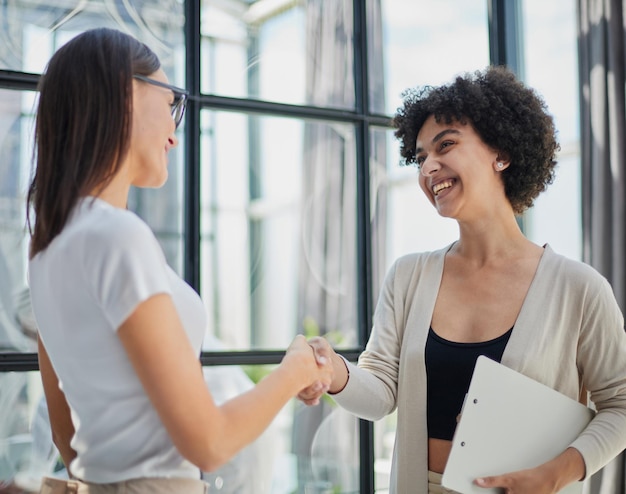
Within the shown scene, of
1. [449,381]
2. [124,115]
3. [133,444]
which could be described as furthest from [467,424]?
[124,115]

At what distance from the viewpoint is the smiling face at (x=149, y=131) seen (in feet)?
3.85

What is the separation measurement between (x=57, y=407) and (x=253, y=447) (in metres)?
1.35

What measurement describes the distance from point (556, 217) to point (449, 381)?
2.06 metres

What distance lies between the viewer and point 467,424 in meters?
1.60

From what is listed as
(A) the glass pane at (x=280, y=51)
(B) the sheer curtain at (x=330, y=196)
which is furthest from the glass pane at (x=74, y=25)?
(B) the sheer curtain at (x=330, y=196)

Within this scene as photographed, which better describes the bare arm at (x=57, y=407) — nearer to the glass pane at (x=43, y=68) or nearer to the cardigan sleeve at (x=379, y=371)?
the cardigan sleeve at (x=379, y=371)

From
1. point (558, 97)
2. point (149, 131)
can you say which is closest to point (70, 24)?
point (149, 131)

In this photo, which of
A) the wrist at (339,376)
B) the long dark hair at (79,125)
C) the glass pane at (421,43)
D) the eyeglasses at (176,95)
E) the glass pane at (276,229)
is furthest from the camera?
the glass pane at (421,43)

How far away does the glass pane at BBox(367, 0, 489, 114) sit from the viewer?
300 cm

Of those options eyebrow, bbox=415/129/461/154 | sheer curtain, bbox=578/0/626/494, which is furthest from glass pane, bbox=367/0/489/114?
eyebrow, bbox=415/129/461/154

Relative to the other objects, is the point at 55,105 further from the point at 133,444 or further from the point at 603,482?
the point at 603,482

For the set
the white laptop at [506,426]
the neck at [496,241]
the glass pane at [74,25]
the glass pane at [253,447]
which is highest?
the glass pane at [74,25]

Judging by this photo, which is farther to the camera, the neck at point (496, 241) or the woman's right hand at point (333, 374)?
the neck at point (496, 241)

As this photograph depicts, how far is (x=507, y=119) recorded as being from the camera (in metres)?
1.97
